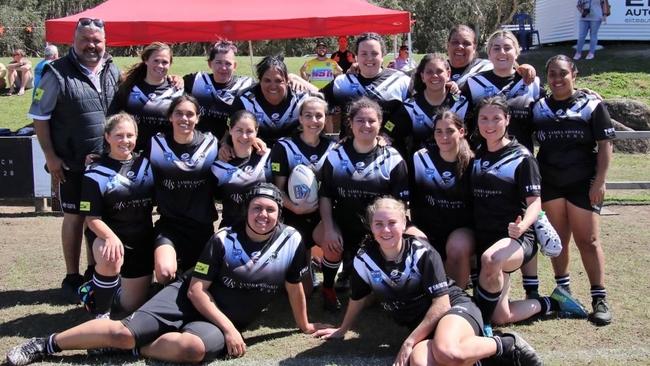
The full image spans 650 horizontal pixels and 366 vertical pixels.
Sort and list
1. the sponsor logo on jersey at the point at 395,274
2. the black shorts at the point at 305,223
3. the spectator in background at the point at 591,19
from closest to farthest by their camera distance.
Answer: the sponsor logo on jersey at the point at 395,274 < the black shorts at the point at 305,223 < the spectator in background at the point at 591,19

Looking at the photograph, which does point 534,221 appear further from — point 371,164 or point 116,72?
point 116,72

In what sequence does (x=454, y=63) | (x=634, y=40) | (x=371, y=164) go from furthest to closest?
1. (x=634, y=40)
2. (x=454, y=63)
3. (x=371, y=164)

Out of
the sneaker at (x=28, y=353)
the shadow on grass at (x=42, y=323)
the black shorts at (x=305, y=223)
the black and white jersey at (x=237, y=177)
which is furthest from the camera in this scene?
the black shorts at (x=305, y=223)

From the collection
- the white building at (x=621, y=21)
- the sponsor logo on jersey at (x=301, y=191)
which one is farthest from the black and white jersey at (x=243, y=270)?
the white building at (x=621, y=21)

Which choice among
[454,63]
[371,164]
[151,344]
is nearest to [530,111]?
[454,63]

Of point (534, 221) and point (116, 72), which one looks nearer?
point (534, 221)

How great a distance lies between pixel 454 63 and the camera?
18.7 ft

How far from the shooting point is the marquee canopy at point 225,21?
1136cm

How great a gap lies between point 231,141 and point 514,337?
259cm

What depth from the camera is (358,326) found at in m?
4.97

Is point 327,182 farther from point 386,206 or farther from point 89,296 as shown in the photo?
point 89,296

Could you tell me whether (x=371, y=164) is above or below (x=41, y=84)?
below

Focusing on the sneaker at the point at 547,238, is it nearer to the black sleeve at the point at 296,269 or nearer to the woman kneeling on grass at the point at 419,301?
the woman kneeling on grass at the point at 419,301

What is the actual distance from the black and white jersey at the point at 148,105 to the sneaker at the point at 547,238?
306 cm
